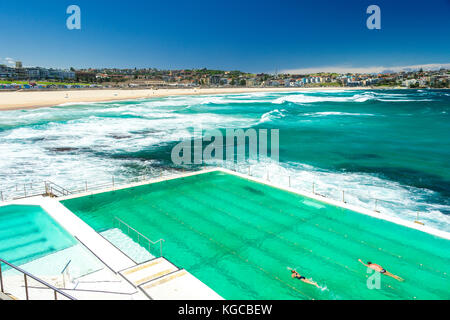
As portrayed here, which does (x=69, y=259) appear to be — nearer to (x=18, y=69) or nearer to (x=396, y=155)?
(x=396, y=155)

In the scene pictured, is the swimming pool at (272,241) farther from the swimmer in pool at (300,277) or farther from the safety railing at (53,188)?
the safety railing at (53,188)

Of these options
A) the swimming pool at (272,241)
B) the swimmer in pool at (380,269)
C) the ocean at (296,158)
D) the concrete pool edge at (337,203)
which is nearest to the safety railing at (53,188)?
the ocean at (296,158)

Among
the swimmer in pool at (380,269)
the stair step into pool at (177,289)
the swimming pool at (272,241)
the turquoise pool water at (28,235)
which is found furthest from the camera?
the turquoise pool water at (28,235)

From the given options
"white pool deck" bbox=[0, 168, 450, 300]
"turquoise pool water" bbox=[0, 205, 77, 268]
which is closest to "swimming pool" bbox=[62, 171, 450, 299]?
"white pool deck" bbox=[0, 168, 450, 300]

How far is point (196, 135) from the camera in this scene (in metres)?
32.5

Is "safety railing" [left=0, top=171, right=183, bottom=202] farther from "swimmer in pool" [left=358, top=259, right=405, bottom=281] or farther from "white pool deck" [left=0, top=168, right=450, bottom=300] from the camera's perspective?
"swimmer in pool" [left=358, top=259, right=405, bottom=281]

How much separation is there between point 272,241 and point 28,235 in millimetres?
7360
